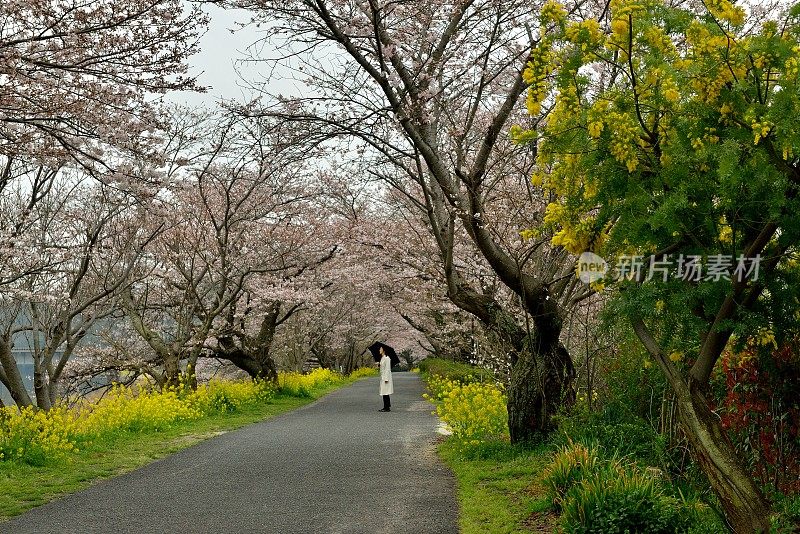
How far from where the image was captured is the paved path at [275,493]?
19.4ft

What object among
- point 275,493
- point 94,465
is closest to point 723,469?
point 275,493

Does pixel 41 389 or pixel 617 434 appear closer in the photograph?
pixel 617 434

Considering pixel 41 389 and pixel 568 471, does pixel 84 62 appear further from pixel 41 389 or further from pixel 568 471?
pixel 41 389

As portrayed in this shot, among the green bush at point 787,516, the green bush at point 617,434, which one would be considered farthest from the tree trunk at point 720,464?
the green bush at point 617,434

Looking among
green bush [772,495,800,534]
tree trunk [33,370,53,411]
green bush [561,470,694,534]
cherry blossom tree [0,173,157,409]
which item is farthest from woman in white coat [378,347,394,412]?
green bush [772,495,800,534]

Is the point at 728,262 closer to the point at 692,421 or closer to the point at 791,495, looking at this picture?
the point at 692,421

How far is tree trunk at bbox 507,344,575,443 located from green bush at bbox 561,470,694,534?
11.7 feet

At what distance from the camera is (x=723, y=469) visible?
4383 mm

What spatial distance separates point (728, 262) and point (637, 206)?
25.7 inches

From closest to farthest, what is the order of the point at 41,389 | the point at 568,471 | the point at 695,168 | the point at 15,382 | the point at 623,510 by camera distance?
the point at 695,168, the point at 623,510, the point at 568,471, the point at 15,382, the point at 41,389

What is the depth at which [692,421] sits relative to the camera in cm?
459

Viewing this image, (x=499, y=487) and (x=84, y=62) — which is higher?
(x=84, y=62)

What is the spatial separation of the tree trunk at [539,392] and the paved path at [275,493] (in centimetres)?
117

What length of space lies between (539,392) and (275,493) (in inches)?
137
